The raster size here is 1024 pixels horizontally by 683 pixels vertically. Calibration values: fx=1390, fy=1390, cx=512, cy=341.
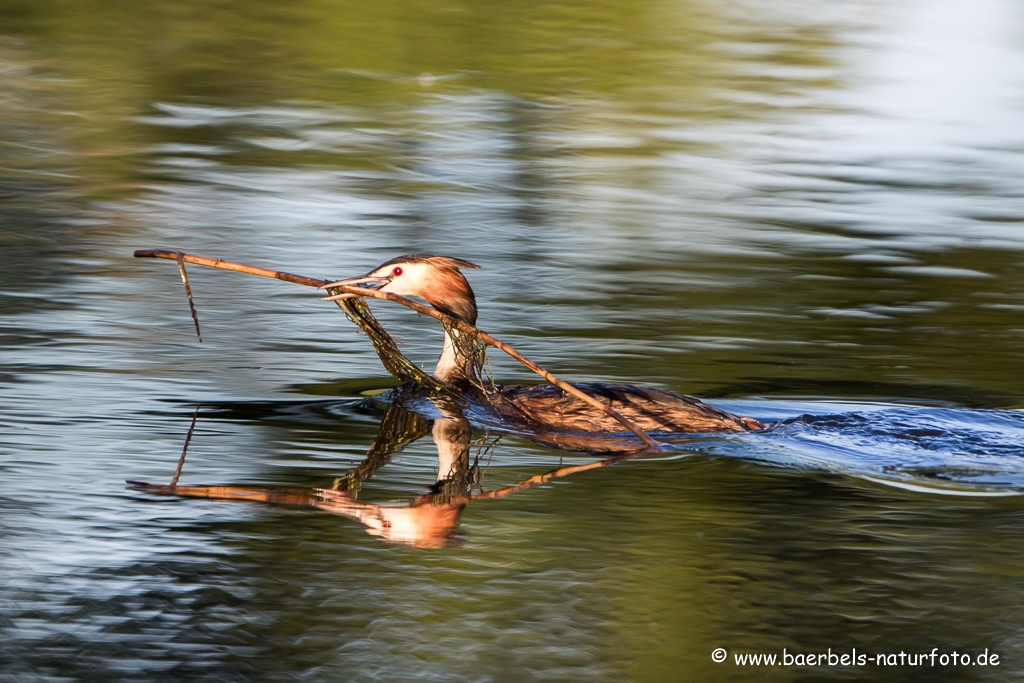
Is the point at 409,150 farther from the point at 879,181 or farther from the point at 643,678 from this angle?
the point at 643,678

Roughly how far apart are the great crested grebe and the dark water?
212 millimetres

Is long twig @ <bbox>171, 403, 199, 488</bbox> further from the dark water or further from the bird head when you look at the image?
the bird head

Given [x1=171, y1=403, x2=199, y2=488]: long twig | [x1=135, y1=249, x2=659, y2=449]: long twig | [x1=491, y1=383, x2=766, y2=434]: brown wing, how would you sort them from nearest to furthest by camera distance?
1. [x1=171, y1=403, x2=199, y2=488]: long twig
2. [x1=135, y1=249, x2=659, y2=449]: long twig
3. [x1=491, y1=383, x2=766, y2=434]: brown wing

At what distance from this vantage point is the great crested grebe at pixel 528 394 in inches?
266

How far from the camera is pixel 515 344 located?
8.05 m

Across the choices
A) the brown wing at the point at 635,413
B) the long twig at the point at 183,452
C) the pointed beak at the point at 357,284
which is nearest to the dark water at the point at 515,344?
the long twig at the point at 183,452

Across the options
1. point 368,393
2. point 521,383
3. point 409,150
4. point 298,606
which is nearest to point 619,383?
point 521,383

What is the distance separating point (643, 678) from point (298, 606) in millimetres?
1115

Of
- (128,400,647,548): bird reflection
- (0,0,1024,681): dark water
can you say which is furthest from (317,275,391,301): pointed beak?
(128,400,647,548): bird reflection

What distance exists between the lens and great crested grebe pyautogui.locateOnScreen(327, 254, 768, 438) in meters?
6.75

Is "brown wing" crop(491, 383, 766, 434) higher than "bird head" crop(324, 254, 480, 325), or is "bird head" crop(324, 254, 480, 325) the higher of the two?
"bird head" crop(324, 254, 480, 325)

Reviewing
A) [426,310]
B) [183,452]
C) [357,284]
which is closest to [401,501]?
[183,452]

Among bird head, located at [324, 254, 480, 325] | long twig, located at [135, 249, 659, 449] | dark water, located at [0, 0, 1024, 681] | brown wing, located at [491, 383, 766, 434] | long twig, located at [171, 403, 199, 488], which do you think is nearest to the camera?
dark water, located at [0, 0, 1024, 681]

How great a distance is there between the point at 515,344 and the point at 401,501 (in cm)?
267
